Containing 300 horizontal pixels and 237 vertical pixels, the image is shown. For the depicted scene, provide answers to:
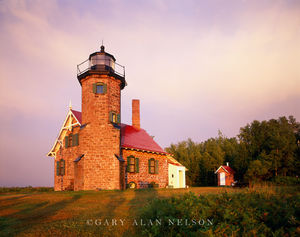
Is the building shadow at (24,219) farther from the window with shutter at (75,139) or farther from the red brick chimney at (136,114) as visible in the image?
the red brick chimney at (136,114)

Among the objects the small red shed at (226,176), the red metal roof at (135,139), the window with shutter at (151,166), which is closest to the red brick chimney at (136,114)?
the red metal roof at (135,139)

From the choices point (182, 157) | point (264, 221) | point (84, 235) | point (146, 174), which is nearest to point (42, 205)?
point (84, 235)

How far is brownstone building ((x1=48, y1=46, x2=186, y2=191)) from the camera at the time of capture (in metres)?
18.5

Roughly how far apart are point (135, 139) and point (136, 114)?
15.1ft

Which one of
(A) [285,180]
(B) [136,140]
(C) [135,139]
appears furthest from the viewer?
(C) [135,139]

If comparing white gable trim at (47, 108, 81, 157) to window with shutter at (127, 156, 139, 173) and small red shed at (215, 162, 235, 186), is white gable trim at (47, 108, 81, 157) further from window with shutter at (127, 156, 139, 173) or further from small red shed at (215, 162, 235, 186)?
small red shed at (215, 162, 235, 186)

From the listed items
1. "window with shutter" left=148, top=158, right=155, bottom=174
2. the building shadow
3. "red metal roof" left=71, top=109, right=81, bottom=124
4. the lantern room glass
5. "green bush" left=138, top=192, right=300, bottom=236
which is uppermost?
the lantern room glass

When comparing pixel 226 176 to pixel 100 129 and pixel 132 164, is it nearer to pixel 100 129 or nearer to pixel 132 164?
pixel 132 164

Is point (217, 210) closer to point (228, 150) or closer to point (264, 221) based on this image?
point (264, 221)

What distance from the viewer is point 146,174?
23000 millimetres

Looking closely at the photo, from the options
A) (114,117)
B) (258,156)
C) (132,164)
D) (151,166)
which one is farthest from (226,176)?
(114,117)

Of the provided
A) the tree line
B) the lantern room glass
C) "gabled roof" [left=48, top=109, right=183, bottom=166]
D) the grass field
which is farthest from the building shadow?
the tree line

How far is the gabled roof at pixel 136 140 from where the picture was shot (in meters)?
22.4

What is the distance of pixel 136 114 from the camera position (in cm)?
2791
